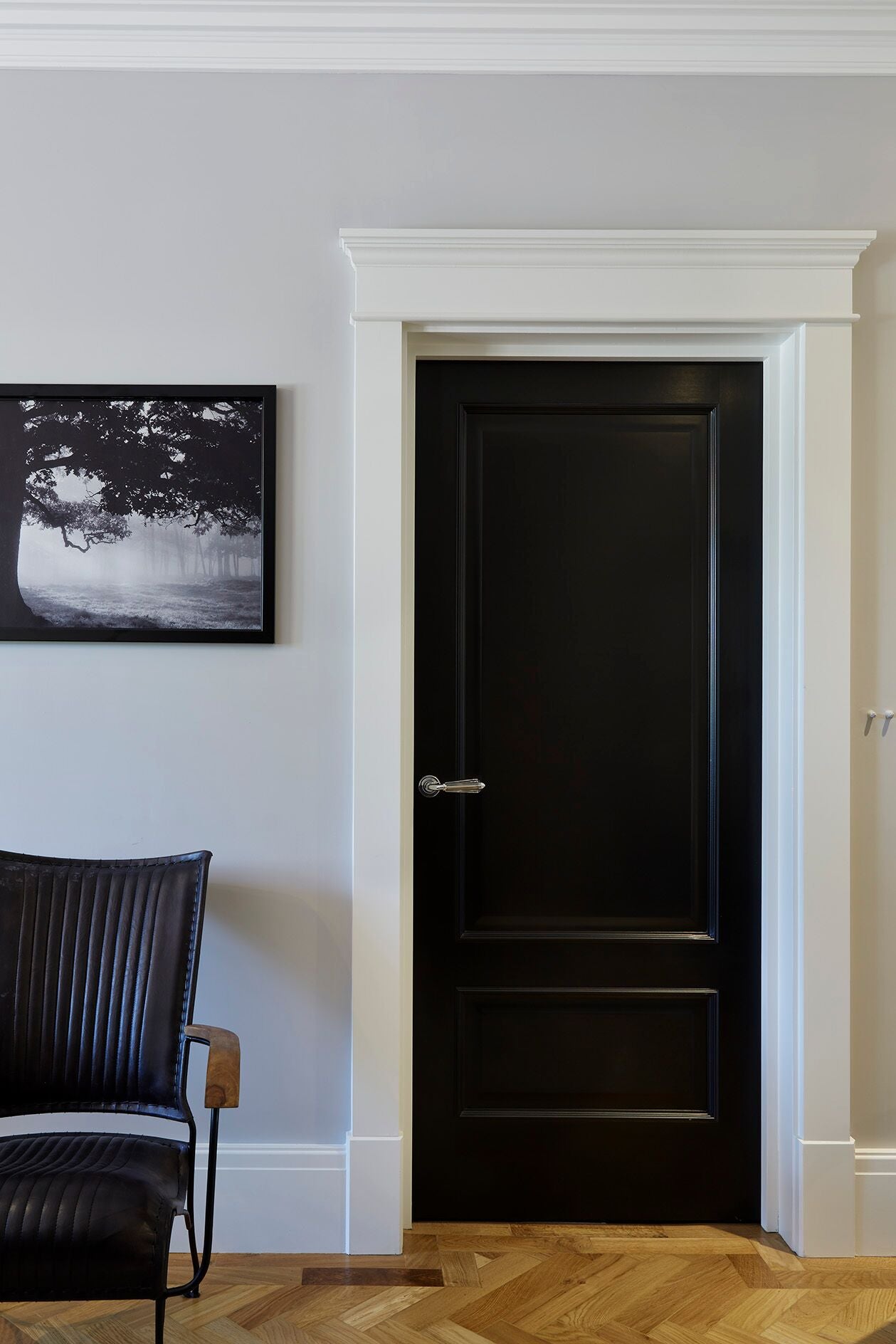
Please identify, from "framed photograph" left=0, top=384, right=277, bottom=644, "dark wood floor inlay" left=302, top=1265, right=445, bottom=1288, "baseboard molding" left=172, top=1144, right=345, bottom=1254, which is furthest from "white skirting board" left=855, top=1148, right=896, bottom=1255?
"framed photograph" left=0, top=384, right=277, bottom=644

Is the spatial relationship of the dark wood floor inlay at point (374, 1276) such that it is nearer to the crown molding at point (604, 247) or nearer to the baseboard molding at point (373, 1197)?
the baseboard molding at point (373, 1197)

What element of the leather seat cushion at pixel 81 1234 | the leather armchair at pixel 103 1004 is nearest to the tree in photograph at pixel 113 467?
the leather armchair at pixel 103 1004

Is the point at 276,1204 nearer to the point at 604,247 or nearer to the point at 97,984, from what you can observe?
the point at 97,984

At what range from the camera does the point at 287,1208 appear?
87.7 inches

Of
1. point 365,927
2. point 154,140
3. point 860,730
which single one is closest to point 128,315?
point 154,140

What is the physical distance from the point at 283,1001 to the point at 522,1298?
0.82 m

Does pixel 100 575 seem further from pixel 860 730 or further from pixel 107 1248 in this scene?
pixel 860 730

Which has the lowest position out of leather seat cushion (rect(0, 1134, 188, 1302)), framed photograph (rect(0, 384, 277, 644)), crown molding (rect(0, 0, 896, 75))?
leather seat cushion (rect(0, 1134, 188, 1302))

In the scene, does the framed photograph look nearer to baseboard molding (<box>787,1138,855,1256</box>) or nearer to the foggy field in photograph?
the foggy field in photograph

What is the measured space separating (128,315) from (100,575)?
0.62m

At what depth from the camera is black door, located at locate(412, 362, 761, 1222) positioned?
7.74ft

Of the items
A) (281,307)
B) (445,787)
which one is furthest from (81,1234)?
(281,307)

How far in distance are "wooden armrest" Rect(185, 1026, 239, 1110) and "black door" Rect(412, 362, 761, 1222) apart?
71 centimetres

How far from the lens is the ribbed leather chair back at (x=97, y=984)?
195cm
